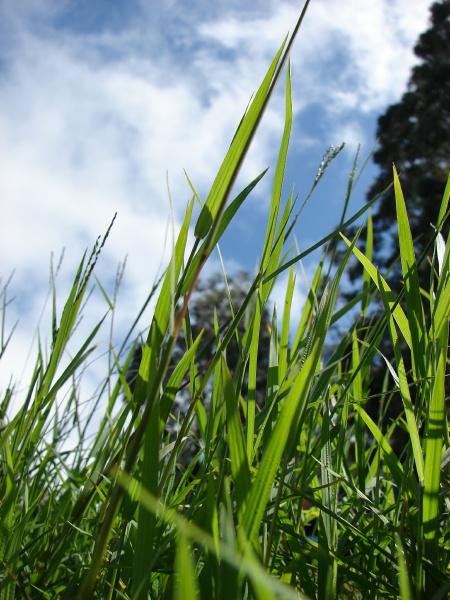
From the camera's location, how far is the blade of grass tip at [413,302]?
53 centimetres

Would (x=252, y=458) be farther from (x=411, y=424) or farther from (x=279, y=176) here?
(x=279, y=176)

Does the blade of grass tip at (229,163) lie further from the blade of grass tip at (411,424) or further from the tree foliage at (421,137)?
the tree foliage at (421,137)

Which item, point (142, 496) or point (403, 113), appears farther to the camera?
point (403, 113)

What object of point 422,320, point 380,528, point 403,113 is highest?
point 403,113

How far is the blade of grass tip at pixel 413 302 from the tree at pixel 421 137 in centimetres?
1228

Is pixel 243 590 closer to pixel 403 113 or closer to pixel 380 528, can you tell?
pixel 380 528

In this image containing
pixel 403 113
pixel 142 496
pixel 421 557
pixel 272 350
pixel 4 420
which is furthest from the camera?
pixel 403 113

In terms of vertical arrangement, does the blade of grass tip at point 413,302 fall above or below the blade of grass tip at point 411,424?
above

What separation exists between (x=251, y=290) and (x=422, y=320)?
0.60ft

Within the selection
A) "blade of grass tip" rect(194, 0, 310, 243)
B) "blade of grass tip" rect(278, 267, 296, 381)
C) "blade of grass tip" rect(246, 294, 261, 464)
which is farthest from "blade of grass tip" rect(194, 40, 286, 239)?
"blade of grass tip" rect(278, 267, 296, 381)

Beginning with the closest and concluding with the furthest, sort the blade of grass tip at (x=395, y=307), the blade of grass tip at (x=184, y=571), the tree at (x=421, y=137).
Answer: the blade of grass tip at (x=184, y=571) → the blade of grass tip at (x=395, y=307) → the tree at (x=421, y=137)

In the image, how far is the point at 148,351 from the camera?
464mm

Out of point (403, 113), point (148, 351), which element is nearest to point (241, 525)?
point (148, 351)

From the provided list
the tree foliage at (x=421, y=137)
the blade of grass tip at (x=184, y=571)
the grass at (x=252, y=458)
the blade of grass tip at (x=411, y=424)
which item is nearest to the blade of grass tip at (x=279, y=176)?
the grass at (x=252, y=458)
